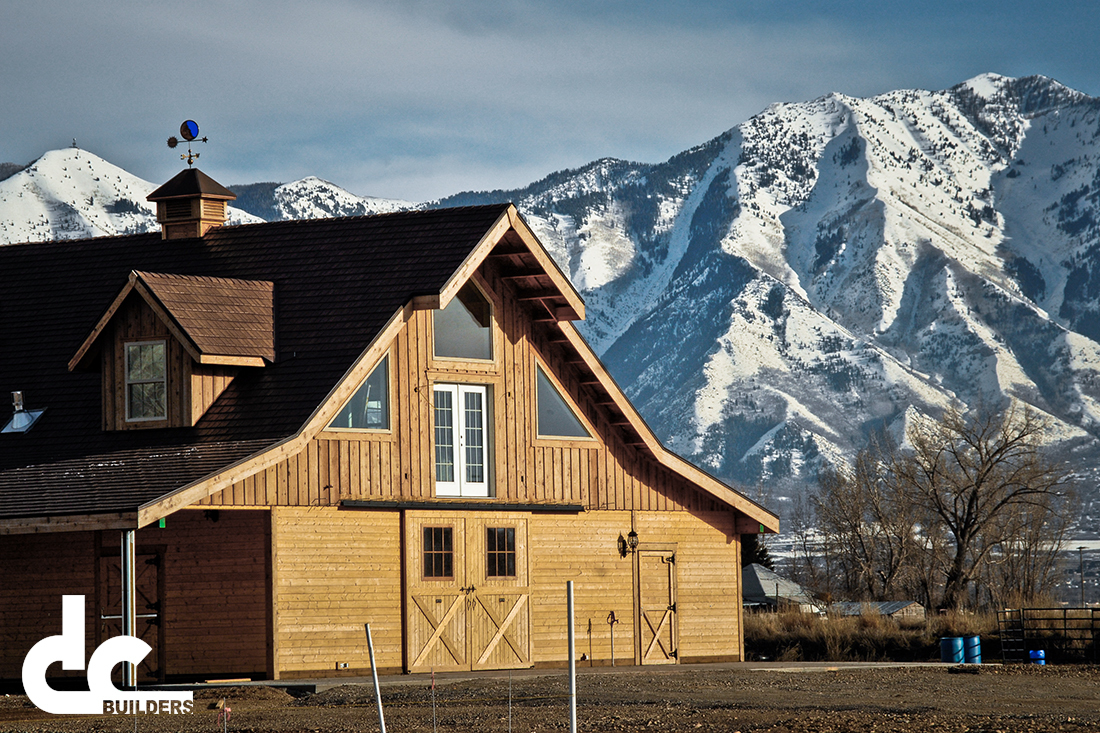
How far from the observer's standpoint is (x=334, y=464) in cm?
2406

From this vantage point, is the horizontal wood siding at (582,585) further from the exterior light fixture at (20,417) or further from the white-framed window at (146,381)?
the exterior light fixture at (20,417)

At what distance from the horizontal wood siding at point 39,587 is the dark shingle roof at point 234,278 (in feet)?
3.75

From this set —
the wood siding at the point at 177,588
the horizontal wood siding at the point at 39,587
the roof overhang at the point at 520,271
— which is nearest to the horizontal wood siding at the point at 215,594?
the wood siding at the point at 177,588

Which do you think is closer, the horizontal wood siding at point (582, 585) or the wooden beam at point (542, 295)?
the horizontal wood siding at point (582, 585)

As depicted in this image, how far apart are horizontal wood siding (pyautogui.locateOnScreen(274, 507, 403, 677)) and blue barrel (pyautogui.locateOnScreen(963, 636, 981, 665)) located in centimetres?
1323

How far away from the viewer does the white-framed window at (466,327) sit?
85.0 ft

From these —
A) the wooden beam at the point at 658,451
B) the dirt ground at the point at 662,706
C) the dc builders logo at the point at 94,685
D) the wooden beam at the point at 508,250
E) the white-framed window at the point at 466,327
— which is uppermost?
the wooden beam at the point at 508,250

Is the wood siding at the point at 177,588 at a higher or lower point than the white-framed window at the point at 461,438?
lower

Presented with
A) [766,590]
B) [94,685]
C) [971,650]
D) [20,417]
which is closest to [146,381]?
[20,417]

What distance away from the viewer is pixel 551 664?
26344 mm

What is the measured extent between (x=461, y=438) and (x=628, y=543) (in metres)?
3.80

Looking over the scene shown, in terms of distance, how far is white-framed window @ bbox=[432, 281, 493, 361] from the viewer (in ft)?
85.0

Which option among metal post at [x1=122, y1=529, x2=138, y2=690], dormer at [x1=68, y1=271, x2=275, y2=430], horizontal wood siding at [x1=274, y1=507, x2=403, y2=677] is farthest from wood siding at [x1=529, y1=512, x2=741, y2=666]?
metal post at [x1=122, y1=529, x2=138, y2=690]

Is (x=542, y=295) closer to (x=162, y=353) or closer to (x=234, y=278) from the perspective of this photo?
(x=234, y=278)
